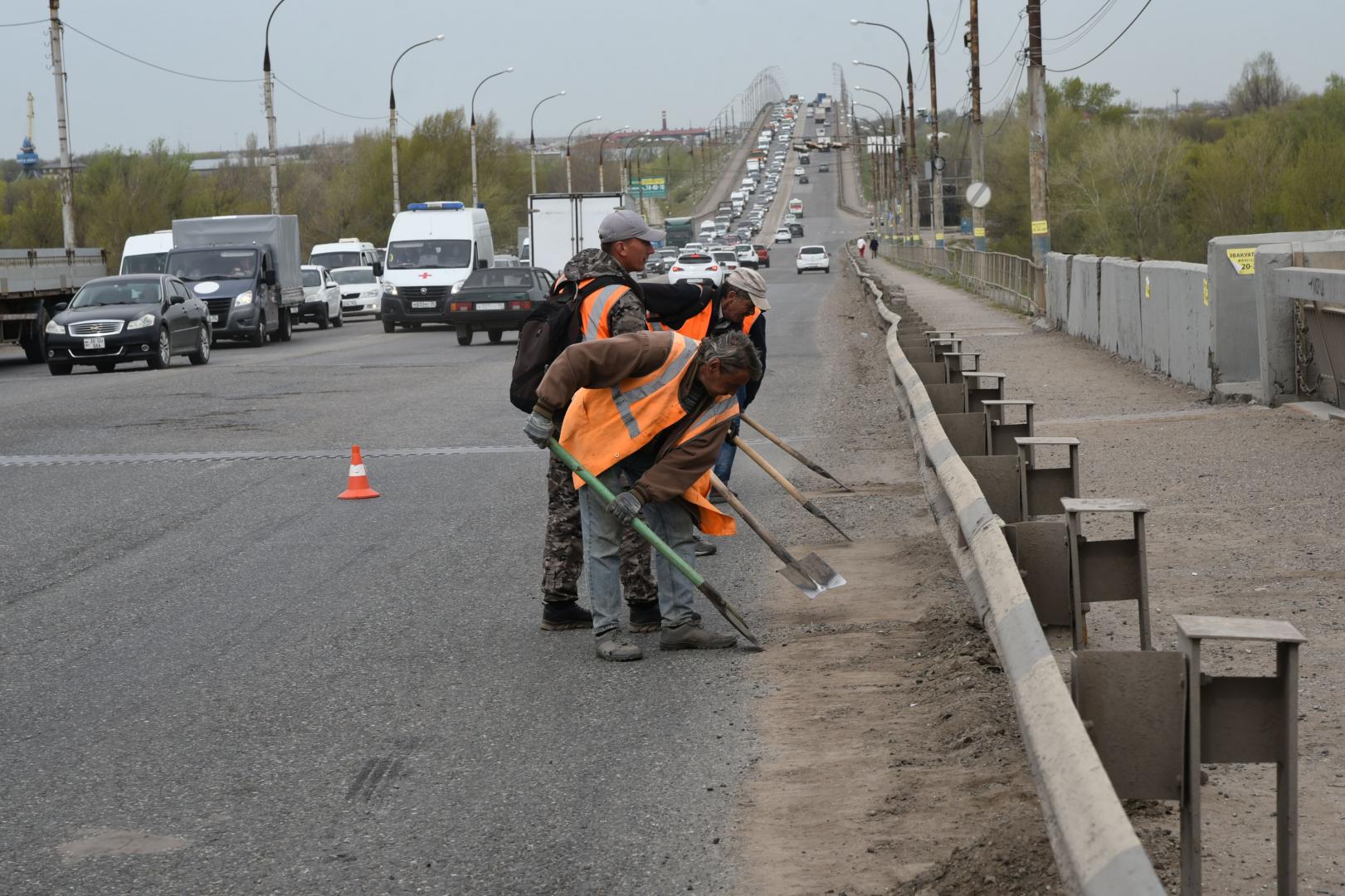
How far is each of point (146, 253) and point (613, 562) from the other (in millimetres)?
30913

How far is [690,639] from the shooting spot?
6.77 m

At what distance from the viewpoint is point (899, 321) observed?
20172mm

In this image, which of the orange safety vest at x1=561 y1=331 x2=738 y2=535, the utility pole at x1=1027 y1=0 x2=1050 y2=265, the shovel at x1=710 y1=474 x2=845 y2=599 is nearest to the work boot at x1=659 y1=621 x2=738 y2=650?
the shovel at x1=710 y1=474 x2=845 y2=599

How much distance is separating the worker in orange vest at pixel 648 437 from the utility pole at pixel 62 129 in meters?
32.9

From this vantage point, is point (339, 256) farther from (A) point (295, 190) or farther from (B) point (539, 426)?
(A) point (295, 190)

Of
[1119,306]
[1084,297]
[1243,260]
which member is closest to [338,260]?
[1084,297]

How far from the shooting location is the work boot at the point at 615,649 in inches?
258

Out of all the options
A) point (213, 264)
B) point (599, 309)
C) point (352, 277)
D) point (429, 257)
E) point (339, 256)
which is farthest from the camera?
point (339, 256)

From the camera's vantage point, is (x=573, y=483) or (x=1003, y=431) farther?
(x=1003, y=431)

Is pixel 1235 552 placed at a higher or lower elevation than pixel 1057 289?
lower

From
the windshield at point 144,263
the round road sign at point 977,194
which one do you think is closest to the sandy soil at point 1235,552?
the windshield at point 144,263

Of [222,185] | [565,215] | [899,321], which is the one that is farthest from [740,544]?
[222,185]

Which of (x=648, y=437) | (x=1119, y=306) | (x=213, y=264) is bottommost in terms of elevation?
(x=648, y=437)

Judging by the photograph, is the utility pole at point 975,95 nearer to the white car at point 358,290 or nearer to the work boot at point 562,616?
the white car at point 358,290
